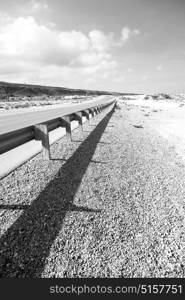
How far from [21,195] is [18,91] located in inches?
4471

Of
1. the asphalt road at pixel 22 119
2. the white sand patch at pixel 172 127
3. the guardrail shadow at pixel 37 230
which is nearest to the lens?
the guardrail shadow at pixel 37 230

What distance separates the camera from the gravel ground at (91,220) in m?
2.23

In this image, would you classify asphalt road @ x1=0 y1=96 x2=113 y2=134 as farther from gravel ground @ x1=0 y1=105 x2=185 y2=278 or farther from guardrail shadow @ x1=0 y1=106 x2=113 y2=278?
guardrail shadow @ x1=0 y1=106 x2=113 y2=278

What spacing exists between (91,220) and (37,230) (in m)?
0.82

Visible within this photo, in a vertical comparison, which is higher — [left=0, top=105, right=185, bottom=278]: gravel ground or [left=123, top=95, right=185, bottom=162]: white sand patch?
[left=123, top=95, right=185, bottom=162]: white sand patch

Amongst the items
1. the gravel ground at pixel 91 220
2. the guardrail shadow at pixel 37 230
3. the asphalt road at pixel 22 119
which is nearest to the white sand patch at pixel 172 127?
the gravel ground at pixel 91 220

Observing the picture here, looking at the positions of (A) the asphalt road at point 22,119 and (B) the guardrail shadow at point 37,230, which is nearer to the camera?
(B) the guardrail shadow at point 37,230

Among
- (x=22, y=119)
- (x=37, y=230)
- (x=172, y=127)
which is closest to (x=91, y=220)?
(x=37, y=230)

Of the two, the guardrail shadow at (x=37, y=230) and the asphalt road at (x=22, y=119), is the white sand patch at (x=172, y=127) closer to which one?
the guardrail shadow at (x=37, y=230)

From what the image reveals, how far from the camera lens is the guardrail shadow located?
217 cm

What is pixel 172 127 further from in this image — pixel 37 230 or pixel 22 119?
pixel 37 230

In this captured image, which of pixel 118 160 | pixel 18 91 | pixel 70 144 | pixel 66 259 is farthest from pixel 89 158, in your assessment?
pixel 18 91

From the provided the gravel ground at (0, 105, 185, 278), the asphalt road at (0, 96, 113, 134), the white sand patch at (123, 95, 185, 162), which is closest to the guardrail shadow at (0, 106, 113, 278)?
the gravel ground at (0, 105, 185, 278)

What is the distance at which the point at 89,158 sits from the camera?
5883 millimetres
